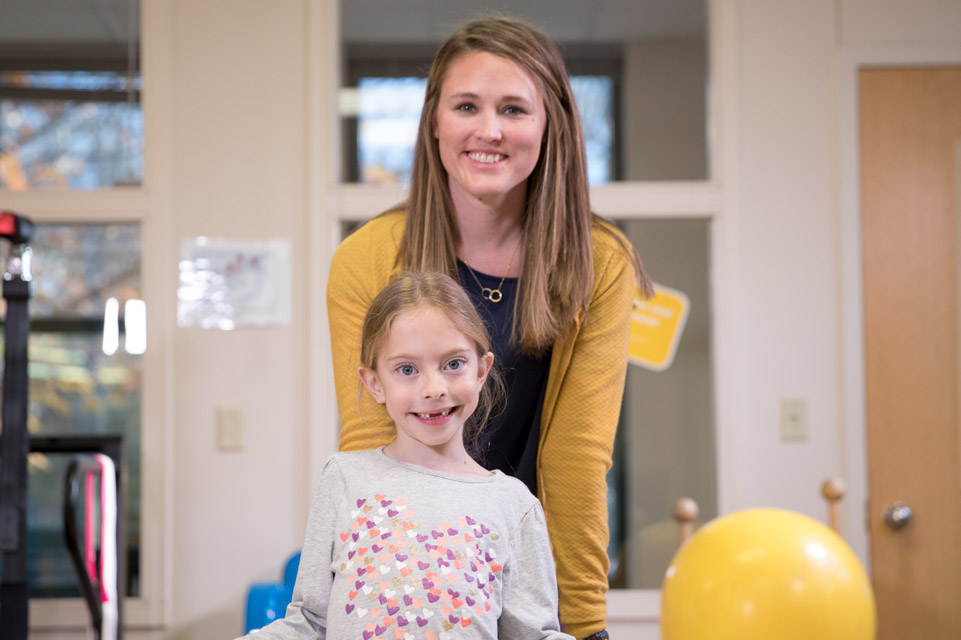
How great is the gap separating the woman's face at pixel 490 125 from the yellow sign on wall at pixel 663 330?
5.27 feet

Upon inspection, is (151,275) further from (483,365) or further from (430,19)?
A: (483,365)

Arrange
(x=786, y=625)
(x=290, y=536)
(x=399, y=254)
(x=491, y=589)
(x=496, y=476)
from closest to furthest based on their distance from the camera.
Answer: (x=786, y=625)
(x=491, y=589)
(x=496, y=476)
(x=399, y=254)
(x=290, y=536)

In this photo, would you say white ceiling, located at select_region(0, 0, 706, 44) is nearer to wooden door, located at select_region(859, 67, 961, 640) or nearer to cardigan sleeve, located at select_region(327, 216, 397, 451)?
wooden door, located at select_region(859, 67, 961, 640)

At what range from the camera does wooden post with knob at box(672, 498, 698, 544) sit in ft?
8.61

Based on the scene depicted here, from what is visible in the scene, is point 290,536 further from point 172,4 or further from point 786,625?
point 786,625

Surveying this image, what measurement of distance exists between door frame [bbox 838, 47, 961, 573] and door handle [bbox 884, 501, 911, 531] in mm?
60

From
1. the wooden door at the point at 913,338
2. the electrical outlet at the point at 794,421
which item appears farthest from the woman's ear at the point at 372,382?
the wooden door at the point at 913,338

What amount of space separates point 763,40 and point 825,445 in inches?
47.3

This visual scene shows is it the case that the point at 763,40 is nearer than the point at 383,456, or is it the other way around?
the point at 383,456

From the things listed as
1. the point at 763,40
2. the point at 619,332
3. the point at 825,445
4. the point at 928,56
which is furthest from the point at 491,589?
the point at 928,56

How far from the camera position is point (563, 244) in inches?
54.9

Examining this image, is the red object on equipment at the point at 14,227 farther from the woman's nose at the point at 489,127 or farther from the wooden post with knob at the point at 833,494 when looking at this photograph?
the wooden post with knob at the point at 833,494

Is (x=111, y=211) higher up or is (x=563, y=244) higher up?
(x=111, y=211)

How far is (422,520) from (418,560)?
5 centimetres
